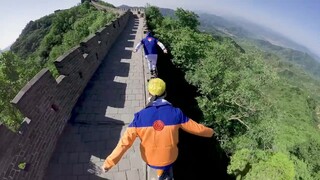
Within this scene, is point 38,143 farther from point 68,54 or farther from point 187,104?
point 187,104

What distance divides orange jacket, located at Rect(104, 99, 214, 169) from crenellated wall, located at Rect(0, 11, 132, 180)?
1728 mm

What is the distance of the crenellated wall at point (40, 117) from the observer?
4.36m

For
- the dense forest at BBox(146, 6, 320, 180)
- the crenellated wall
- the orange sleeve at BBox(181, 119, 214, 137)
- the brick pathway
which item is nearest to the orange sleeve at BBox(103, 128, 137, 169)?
the orange sleeve at BBox(181, 119, 214, 137)

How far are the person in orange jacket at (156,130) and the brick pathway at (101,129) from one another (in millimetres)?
→ 2082

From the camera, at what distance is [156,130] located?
3.45 metres

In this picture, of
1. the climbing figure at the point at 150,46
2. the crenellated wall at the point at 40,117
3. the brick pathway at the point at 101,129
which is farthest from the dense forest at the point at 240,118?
the crenellated wall at the point at 40,117

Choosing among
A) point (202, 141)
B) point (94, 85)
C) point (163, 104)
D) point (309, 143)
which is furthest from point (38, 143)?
point (309, 143)

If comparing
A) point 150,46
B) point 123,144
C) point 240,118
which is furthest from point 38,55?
point 123,144

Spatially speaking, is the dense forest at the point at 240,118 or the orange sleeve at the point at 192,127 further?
the dense forest at the point at 240,118

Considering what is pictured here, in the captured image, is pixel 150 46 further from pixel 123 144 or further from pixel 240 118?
pixel 240 118

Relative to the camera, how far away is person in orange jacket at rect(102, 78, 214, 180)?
3.45 metres

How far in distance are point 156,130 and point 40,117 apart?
3.22m

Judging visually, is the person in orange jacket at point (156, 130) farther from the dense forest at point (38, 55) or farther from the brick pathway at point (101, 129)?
the brick pathway at point (101, 129)

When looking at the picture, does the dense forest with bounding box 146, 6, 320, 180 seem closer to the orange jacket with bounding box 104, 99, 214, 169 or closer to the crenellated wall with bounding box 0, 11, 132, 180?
the crenellated wall with bounding box 0, 11, 132, 180
